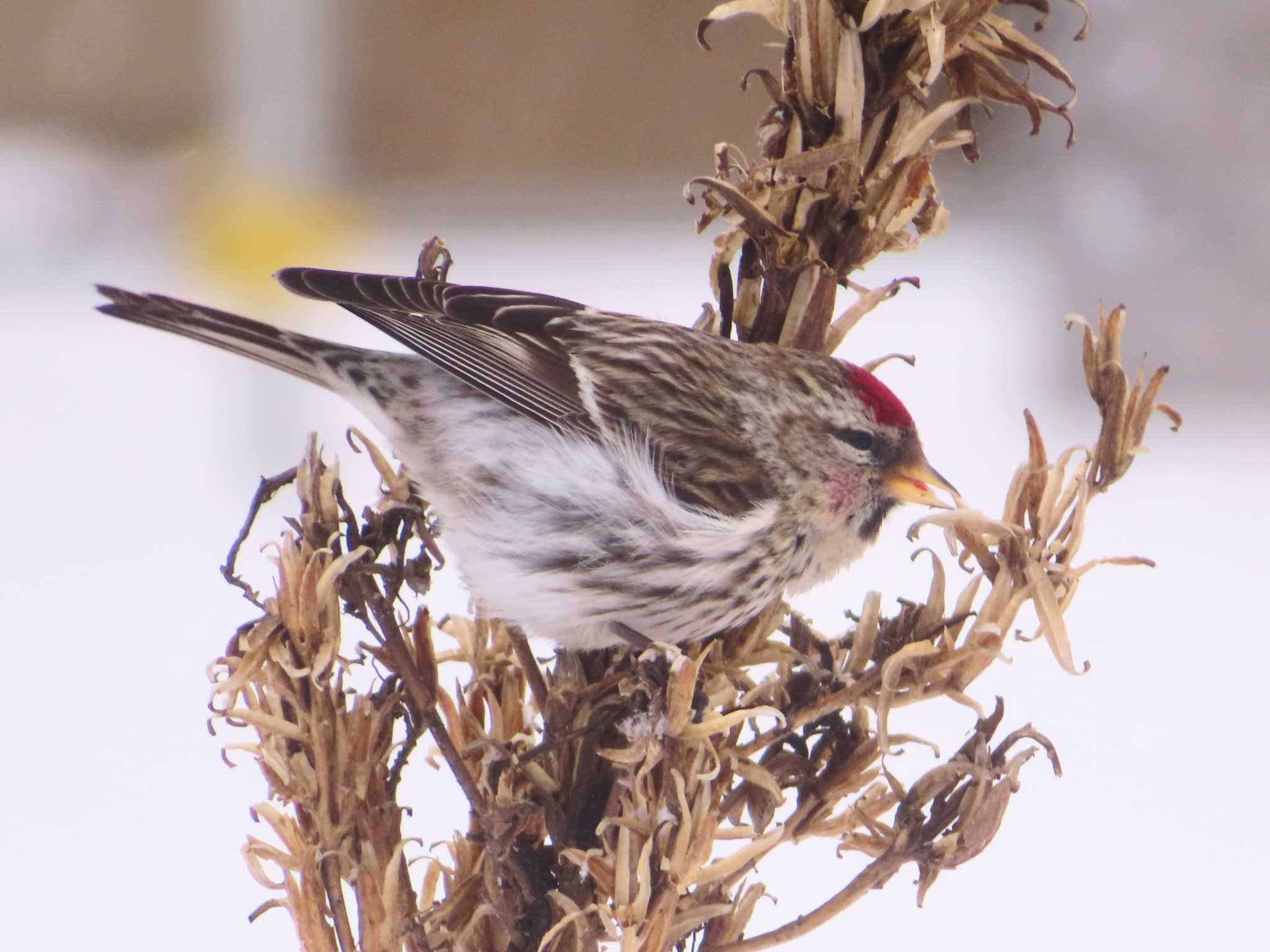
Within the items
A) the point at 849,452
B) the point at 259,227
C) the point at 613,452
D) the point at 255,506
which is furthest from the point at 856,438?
the point at 259,227

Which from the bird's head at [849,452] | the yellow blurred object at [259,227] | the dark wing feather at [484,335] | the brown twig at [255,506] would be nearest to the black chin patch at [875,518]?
the bird's head at [849,452]

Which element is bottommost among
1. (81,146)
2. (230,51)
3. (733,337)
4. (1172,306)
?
(733,337)

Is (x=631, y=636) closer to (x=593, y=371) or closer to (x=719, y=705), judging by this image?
(x=719, y=705)

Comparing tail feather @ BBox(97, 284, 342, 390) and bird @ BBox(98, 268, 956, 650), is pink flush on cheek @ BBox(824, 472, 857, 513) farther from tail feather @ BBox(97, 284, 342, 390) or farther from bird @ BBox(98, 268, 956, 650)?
tail feather @ BBox(97, 284, 342, 390)

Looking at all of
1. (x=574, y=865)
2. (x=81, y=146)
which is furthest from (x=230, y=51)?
(x=574, y=865)

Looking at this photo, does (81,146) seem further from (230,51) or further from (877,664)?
(877,664)

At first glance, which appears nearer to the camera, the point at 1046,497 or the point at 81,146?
the point at 1046,497

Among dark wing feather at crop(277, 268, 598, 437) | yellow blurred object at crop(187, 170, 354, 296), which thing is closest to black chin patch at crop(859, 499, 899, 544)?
dark wing feather at crop(277, 268, 598, 437)
